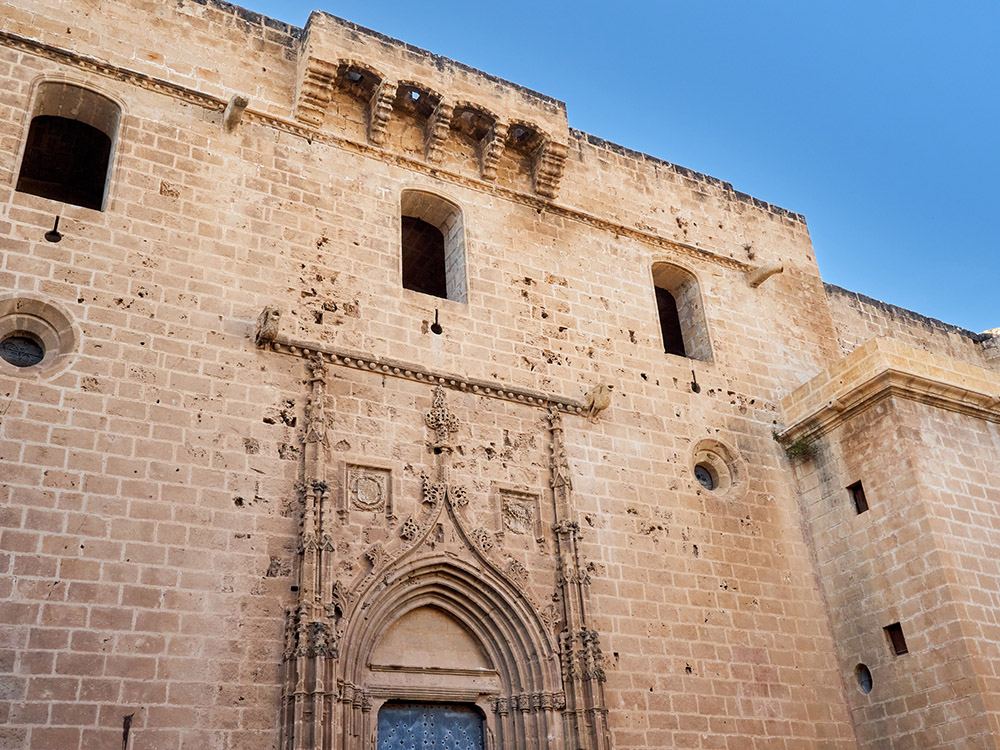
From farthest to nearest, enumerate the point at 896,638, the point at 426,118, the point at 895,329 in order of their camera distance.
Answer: the point at 895,329 < the point at 426,118 < the point at 896,638

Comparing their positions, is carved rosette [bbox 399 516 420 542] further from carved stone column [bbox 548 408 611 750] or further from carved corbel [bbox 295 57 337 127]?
carved corbel [bbox 295 57 337 127]

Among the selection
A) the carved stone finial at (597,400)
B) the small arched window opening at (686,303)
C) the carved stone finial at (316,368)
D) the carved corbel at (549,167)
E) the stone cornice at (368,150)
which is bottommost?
the carved stone finial at (316,368)

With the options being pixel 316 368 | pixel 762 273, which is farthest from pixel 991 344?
pixel 316 368

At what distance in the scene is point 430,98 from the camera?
35.6ft

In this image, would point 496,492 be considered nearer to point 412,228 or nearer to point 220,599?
point 220,599

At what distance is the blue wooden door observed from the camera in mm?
8047

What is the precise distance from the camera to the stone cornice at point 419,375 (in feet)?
28.9

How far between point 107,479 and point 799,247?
9.71 metres

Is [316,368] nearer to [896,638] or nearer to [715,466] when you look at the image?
[715,466]

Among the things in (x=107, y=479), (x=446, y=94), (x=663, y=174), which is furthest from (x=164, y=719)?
(x=663, y=174)

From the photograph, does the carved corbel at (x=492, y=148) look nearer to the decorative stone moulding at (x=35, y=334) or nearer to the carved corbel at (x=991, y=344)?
the decorative stone moulding at (x=35, y=334)

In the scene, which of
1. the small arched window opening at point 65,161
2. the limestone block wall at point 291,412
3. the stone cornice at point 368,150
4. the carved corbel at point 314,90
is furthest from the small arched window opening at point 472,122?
the small arched window opening at point 65,161

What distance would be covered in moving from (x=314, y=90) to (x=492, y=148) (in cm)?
210

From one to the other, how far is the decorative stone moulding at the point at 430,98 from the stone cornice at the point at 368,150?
0.11m
